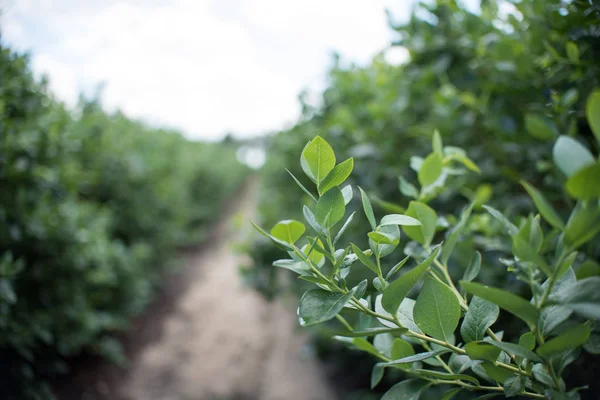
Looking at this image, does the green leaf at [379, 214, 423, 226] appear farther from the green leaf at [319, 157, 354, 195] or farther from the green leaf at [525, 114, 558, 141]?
the green leaf at [525, 114, 558, 141]

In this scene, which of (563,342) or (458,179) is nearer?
(563,342)

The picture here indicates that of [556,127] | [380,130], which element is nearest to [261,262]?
[380,130]

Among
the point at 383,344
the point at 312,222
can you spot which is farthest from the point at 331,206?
the point at 383,344

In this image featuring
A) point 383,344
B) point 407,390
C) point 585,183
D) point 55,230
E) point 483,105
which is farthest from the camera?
point 55,230

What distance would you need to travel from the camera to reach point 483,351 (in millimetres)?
549

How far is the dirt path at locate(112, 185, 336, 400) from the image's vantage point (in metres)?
3.25

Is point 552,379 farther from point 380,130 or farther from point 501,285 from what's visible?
point 380,130

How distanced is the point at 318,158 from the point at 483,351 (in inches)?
14.6

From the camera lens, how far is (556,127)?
3.47ft

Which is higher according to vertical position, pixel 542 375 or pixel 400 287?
pixel 400 287

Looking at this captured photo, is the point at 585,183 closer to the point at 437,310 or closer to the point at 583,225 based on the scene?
the point at 583,225

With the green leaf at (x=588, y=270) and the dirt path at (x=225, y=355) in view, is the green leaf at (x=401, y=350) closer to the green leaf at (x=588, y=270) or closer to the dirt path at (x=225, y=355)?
the green leaf at (x=588, y=270)

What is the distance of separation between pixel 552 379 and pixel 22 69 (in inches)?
92.8

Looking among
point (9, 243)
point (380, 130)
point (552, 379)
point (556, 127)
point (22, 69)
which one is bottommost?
point (552, 379)
